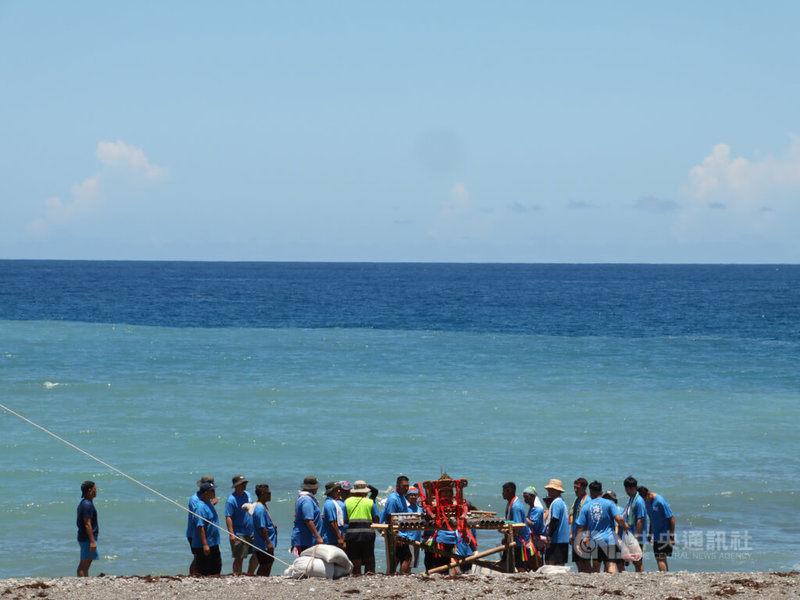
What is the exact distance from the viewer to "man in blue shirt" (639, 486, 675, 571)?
40.6 ft

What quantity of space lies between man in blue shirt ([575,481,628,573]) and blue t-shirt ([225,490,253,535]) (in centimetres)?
414

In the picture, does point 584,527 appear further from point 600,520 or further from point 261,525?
point 261,525

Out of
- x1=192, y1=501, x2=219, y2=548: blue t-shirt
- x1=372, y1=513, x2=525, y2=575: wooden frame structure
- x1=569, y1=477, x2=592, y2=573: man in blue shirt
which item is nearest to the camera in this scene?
x1=372, y1=513, x2=525, y2=575: wooden frame structure

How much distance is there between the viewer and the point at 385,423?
27.7m

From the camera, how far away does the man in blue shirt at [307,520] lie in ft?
37.2

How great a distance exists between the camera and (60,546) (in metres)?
16.0

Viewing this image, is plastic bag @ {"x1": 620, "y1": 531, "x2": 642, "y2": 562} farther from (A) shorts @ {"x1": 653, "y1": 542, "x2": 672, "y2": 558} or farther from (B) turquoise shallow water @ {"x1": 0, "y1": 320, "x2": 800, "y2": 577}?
(B) turquoise shallow water @ {"x1": 0, "y1": 320, "x2": 800, "y2": 577}

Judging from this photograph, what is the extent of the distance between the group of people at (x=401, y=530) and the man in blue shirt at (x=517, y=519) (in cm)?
1

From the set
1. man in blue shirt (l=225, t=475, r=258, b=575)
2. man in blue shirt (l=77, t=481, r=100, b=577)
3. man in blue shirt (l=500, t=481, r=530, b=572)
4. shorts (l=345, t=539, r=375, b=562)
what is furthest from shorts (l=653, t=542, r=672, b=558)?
man in blue shirt (l=77, t=481, r=100, b=577)

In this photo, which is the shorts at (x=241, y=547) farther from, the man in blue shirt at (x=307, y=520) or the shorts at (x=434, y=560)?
the shorts at (x=434, y=560)

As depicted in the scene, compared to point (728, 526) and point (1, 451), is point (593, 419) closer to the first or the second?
point (728, 526)

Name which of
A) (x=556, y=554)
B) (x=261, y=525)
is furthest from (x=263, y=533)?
(x=556, y=554)

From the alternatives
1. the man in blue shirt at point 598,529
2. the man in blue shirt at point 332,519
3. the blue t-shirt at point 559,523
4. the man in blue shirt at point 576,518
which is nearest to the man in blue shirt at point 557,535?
the blue t-shirt at point 559,523

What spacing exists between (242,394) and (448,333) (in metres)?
29.5
